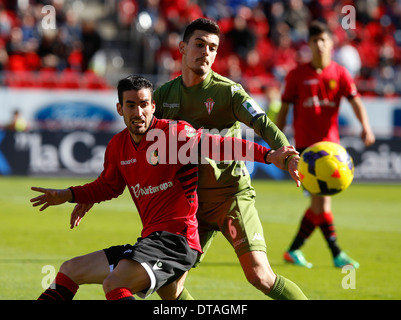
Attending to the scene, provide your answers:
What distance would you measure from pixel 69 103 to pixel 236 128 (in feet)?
51.5

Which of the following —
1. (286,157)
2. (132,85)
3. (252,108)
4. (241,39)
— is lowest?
(286,157)

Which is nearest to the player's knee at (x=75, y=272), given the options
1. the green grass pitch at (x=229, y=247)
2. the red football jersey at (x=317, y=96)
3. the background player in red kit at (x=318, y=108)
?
the green grass pitch at (x=229, y=247)

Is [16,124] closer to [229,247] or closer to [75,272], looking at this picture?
[229,247]

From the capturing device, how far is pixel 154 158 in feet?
17.5

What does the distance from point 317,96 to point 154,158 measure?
168 inches

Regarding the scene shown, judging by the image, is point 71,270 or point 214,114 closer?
point 71,270

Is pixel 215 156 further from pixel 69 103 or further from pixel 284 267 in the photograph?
pixel 69 103

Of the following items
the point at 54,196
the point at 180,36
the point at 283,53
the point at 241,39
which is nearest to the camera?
the point at 54,196

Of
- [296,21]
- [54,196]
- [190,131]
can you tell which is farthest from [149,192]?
[296,21]

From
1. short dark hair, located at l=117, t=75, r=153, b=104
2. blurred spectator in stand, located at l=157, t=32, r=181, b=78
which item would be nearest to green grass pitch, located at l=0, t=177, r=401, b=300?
short dark hair, located at l=117, t=75, r=153, b=104

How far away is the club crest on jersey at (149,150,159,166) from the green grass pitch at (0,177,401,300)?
86.1 inches

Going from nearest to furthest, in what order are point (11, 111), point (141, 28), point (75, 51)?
point (11, 111) < point (75, 51) < point (141, 28)

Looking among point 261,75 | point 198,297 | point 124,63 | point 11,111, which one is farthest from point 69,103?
point 198,297
